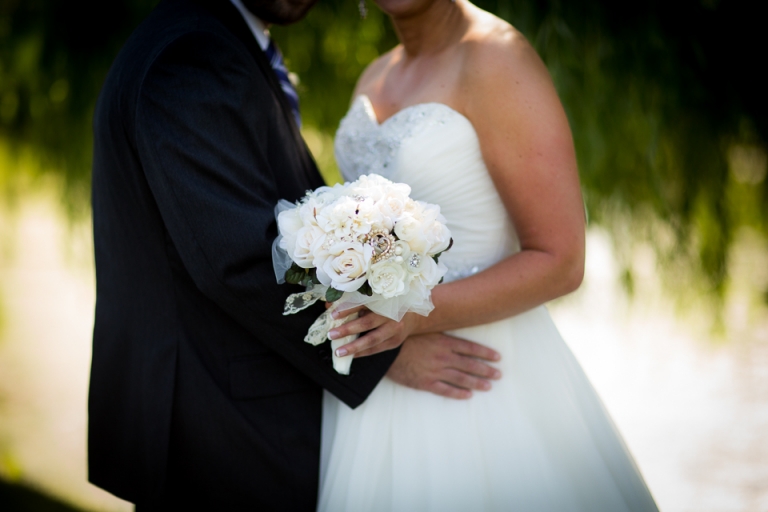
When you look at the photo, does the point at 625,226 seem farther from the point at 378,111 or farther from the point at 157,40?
the point at 157,40

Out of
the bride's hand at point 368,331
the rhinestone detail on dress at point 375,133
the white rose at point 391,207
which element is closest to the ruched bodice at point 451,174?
the rhinestone detail on dress at point 375,133

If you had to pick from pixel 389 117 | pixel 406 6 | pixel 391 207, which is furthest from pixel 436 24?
pixel 391 207

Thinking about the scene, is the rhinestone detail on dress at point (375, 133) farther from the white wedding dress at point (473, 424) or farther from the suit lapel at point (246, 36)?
the suit lapel at point (246, 36)

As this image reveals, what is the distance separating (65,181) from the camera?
3057 millimetres

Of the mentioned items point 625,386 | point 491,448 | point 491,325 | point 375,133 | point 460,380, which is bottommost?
point 625,386

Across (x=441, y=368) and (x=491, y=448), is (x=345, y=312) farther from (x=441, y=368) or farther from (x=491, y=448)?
(x=491, y=448)

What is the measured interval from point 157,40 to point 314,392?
98 cm

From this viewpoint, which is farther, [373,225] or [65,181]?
[65,181]

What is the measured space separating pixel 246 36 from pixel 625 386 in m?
4.71

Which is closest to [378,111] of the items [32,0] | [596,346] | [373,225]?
[373,225]

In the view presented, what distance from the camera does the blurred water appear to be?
11.0 feet

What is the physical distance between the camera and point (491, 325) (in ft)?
5.65

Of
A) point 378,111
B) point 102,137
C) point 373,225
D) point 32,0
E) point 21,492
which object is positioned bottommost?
point 21,492

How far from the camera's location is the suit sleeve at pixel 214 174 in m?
1.33
